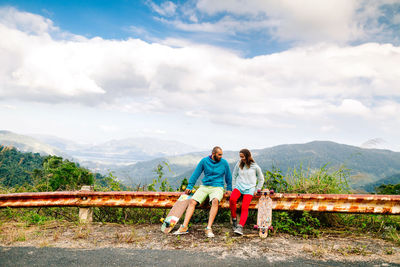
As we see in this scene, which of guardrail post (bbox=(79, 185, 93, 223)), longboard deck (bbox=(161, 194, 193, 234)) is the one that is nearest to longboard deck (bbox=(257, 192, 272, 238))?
longboard deck (bbox=(161, 194, 193, 234))

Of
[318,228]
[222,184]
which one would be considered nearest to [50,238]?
[222,184]

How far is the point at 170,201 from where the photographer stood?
5.16 meters

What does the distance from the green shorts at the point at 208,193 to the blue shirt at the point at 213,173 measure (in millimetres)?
112

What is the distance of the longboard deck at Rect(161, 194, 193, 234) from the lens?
467cm

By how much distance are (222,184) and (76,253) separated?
2844mm

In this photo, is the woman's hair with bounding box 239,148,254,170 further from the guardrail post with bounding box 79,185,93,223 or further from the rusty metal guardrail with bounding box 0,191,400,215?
the guardrail post with bounding box 79,185,93,223

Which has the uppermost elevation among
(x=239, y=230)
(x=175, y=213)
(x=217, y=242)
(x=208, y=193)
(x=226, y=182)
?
(x=226, y=182)

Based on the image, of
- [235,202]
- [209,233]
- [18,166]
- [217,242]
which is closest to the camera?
[217,242]

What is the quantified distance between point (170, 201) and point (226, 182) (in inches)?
48.5

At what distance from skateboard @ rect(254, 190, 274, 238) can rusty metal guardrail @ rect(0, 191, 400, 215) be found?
0.36ft

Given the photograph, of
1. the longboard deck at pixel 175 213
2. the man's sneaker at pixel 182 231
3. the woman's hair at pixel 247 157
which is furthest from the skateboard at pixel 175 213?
the woman's hair at pixel 247 157

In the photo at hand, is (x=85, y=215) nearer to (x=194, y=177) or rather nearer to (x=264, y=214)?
(x=194, y=177)

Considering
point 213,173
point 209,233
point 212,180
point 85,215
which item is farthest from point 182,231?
point 85,215

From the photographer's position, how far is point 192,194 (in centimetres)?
539
